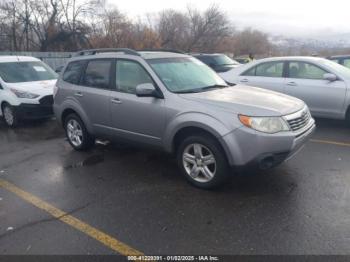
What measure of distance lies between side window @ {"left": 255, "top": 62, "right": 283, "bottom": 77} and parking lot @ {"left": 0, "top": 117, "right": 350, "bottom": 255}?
2405 mm

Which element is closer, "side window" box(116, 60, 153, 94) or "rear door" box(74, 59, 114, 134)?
"side window" box(116, 60, 153, 94)

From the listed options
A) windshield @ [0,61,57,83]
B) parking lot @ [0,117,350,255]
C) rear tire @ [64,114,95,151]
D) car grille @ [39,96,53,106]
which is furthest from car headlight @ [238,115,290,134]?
windshield @ [0,61,57,83]

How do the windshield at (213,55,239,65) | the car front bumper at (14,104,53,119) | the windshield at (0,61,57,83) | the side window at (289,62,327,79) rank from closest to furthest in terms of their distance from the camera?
the side window at (289,62,327,79)
the car front bumper at (14,104,53,119)
the windshield at (0,61,57,83)
the windshield at (213,55,239,65)

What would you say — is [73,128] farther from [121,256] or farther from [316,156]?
[316,156]

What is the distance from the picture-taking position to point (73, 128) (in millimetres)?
6094

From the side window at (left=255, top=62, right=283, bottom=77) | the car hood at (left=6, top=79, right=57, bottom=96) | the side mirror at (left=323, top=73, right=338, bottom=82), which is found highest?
the side window at (left=255, top=62, right=283, bottom=77)

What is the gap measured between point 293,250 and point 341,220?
81 centimetres

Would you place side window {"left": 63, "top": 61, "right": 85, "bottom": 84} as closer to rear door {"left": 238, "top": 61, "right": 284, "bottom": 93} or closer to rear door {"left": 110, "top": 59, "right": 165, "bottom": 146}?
rear door {"left": 110, "top": 59, "right": 165, "bottom": 146}

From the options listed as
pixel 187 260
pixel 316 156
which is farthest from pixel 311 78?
pixel 187 260

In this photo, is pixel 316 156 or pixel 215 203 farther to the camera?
pixel 316 156

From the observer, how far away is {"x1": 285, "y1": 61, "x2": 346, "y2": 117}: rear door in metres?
6.65

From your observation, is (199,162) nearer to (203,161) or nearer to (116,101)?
(203,161)

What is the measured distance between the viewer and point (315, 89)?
6867mm

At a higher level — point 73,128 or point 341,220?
point 73,128
